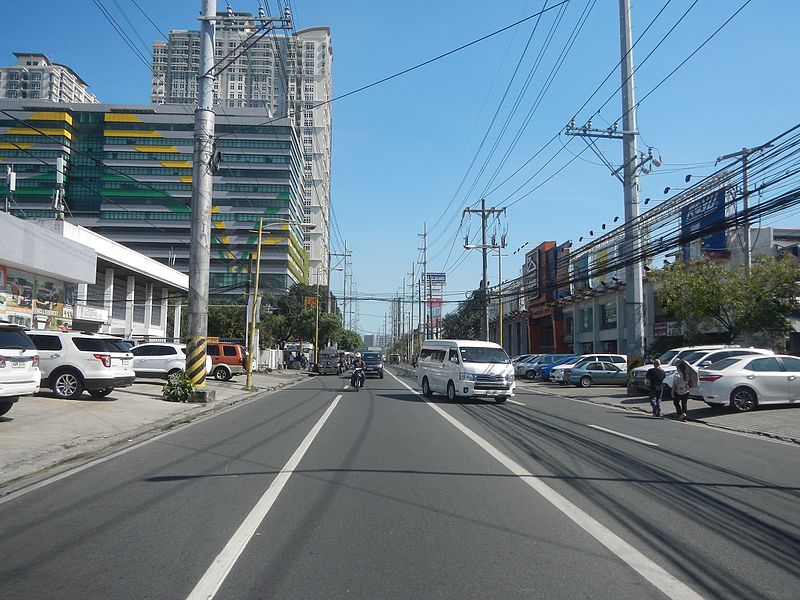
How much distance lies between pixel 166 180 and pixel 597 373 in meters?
98.3

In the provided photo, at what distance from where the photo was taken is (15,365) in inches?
484

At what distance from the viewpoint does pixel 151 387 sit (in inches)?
1004

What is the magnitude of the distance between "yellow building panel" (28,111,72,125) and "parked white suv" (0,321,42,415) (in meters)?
111

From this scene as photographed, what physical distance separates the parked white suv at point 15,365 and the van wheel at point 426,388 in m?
15.1

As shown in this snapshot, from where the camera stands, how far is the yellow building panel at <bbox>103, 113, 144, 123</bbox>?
11220 cm

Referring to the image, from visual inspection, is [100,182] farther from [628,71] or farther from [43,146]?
[628,71]

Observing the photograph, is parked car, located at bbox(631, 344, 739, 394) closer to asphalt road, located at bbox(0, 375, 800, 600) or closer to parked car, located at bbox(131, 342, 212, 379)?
asphalt road, located at bbox(0, 375, 800, 600)

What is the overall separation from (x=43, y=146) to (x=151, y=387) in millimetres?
103209

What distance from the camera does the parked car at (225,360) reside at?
34562 millimetres

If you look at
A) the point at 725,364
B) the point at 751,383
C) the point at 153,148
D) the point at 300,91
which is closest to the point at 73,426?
the point at 725,364

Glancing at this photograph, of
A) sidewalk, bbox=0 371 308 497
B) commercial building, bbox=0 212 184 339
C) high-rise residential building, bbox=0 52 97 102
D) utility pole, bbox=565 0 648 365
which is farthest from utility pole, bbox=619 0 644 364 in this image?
high-rise residential building, bbox=0 52 97 102

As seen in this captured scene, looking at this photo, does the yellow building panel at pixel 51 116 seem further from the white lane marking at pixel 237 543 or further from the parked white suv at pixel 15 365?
the white lane marking at pixel 237 543

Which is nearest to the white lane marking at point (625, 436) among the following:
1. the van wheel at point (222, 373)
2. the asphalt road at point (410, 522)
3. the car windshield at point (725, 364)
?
the asphalt road at point (410, 522)

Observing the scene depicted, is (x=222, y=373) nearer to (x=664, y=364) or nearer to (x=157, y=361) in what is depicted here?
(x=157, y=361)
